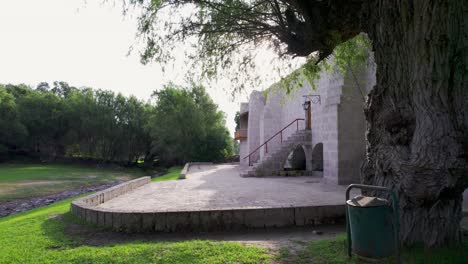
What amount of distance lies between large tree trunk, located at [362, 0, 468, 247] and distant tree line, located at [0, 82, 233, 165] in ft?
101

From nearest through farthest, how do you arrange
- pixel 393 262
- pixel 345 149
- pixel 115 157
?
pixel 393 262, pixel 345 149, pixel 115 157

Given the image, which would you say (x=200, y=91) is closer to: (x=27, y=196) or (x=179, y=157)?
(x=179, y=157)

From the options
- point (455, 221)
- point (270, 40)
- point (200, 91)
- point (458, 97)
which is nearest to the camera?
point (458, 97)

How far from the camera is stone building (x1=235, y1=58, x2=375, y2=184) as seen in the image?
11.8 m

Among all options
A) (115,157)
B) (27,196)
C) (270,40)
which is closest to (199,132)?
(115,157)

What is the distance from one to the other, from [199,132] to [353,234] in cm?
3136

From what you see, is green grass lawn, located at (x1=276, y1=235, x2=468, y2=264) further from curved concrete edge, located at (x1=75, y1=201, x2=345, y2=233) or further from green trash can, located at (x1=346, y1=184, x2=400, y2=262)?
curved concrete edge, located at (x1=75, y1=201, x2=345, y2=233)

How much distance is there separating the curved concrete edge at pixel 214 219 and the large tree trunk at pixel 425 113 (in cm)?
255

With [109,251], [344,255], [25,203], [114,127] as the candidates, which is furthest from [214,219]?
[114,127]

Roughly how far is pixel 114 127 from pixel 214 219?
126 feet

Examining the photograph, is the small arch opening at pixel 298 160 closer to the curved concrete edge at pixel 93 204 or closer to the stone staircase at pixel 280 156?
the stone staircase at pixel 280 156

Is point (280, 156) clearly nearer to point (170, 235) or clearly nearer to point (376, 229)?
point (170, 235)

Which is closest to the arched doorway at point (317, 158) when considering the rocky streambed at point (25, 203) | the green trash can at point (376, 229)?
the rocky streambed at point (25, 203)

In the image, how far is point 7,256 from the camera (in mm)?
4797
